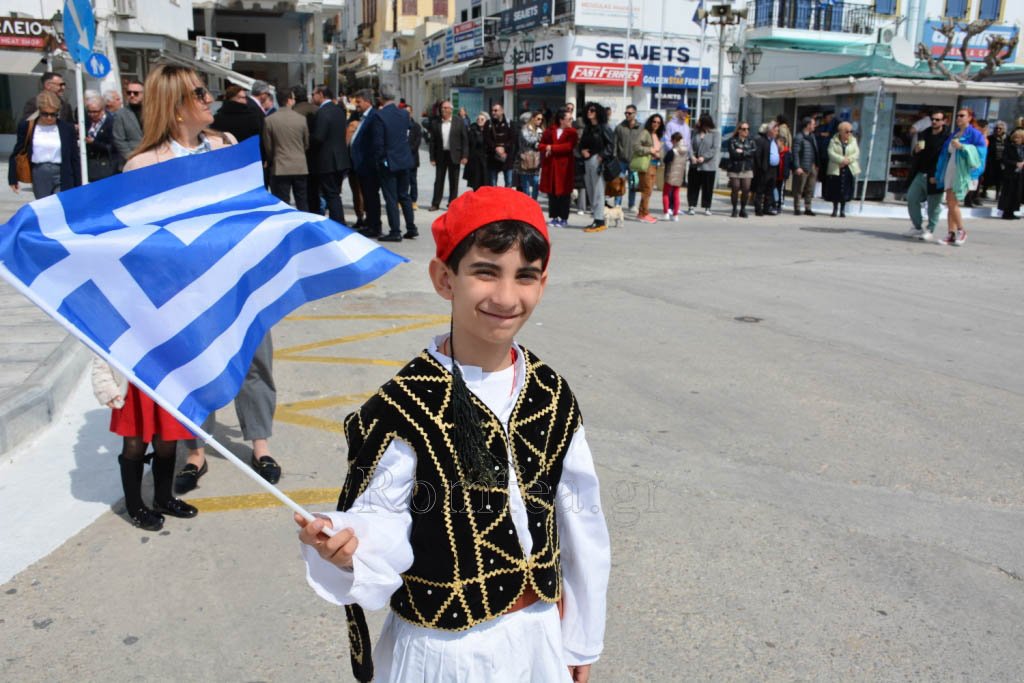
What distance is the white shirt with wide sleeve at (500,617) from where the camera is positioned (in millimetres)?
1705

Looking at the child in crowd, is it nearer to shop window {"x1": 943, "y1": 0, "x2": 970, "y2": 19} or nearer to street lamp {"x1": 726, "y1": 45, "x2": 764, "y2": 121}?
street lamp {"x1": 726, "y1": 45, "x2": 764, "y2": 121}

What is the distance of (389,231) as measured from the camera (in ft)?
40.5

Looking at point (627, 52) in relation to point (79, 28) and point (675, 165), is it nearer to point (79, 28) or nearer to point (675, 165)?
point (675, 165)

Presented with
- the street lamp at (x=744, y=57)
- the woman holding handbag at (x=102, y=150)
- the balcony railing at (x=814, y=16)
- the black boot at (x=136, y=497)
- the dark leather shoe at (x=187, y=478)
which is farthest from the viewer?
the balcony railing at (x=814, y=16)

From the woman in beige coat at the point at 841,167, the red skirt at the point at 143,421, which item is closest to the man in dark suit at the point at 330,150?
the red skirt at the point at 143,421

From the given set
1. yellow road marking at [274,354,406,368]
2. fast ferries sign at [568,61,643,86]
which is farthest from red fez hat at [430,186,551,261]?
fast ferries sign at [568,61,643,86]

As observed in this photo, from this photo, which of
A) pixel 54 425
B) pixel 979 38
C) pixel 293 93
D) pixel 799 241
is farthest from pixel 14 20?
pixel 979 38

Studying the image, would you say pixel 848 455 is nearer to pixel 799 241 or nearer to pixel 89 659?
pixel 89 659

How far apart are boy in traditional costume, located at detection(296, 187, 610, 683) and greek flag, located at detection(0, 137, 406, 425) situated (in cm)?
54

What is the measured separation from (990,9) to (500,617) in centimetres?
4729

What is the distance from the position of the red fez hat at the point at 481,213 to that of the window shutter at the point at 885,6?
42361mm

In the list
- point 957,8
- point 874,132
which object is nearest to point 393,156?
point 874,132

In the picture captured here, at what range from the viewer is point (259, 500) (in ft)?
13.4

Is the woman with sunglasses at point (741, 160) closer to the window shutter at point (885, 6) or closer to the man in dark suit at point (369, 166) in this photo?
the man in dark suit at point (369, 166)
